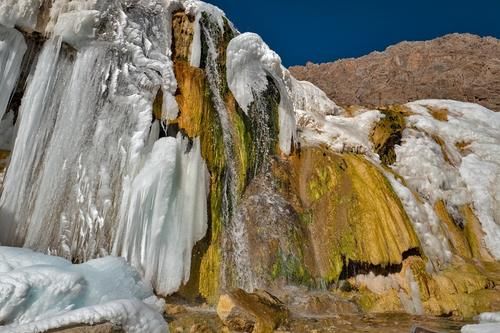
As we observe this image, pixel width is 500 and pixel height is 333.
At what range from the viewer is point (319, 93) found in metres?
17.0

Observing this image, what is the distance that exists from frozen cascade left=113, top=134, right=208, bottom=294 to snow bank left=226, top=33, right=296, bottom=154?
9.70 ft

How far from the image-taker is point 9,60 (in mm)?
7520

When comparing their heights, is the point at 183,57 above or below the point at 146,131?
above

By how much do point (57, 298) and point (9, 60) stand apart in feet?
15.0

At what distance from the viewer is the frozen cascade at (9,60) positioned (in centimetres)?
742

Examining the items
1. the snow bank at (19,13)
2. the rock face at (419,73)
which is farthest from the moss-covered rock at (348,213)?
the rock face at (419,73)

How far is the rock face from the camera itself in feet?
97.9

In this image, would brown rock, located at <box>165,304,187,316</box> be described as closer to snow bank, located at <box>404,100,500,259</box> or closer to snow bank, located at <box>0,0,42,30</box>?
snow bank, located at <box>0,0,42,30</box>

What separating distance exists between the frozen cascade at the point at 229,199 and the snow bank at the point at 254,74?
1.57 feet

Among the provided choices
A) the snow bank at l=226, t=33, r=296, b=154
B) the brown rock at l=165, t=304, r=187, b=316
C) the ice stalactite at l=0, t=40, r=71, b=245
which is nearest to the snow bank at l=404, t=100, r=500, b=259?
the snow bank at l=226, t=33, r=296, b=154

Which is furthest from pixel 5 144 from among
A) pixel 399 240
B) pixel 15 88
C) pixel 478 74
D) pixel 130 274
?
pixel 478 74

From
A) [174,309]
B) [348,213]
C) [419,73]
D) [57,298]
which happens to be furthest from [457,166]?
[419,73]

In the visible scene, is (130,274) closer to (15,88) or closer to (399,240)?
(15,88)

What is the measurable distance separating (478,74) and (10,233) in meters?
31.6
